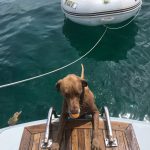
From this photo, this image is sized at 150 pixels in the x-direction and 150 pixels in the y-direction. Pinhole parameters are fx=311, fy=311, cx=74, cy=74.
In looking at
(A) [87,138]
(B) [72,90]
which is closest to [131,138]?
(A) [87,138]

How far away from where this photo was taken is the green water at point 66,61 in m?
9.49

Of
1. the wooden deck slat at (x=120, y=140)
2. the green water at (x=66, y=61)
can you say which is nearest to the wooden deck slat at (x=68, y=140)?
the wooden deck slat at (x=120, y=140)

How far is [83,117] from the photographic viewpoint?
6430 mm

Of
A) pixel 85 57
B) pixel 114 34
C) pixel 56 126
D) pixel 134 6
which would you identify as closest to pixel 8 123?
pixel 56 126

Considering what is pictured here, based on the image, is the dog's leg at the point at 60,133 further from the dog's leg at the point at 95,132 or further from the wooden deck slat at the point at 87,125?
the dog's leg at the point at 95,132

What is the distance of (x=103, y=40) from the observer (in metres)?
12.0

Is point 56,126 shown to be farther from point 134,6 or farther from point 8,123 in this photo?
point 134,6

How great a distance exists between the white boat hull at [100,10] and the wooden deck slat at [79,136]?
20.2 feet

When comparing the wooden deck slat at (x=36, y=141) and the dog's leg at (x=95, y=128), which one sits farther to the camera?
the wooden deck slat at (x=36, y=141)

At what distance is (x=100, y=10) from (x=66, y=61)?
230 cm

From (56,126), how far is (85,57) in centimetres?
531

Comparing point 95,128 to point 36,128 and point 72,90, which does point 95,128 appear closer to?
point 72,90

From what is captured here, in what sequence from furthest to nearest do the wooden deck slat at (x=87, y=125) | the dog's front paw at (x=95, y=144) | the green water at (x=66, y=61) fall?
the green water at (x=66, y=61)
the wooden deck slat at (x=87, y=125)
the dog's front paw at (x=95, y=144)

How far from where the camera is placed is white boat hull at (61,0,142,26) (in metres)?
11.5
